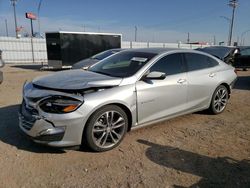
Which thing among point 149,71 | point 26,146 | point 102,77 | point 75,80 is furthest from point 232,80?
point 26,146

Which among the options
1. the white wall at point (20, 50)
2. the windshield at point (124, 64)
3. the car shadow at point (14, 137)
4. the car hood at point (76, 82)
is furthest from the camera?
the white wall at point (20, 50)

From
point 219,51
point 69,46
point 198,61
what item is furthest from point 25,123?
point 69,46

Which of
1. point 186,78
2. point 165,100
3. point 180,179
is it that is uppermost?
point 186,78

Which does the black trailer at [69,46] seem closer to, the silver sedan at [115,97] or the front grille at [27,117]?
the silver sedan at [115,97]

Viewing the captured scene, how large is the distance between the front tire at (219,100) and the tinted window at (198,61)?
59 centimetres

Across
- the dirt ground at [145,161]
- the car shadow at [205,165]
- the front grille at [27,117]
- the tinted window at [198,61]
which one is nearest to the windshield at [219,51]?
the tinted window at [198,61]

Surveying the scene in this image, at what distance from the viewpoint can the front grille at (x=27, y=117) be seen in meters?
3.39

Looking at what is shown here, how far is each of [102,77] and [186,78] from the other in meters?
1.70

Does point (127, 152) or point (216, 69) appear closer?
point (127, 152)

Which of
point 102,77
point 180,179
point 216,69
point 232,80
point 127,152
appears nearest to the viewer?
point 180,179

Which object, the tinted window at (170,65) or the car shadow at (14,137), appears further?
the tinted window at (170,65)

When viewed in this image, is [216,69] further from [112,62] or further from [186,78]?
[112,62]

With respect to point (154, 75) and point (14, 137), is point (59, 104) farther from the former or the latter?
point (154, 75)

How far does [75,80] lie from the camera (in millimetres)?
3775
